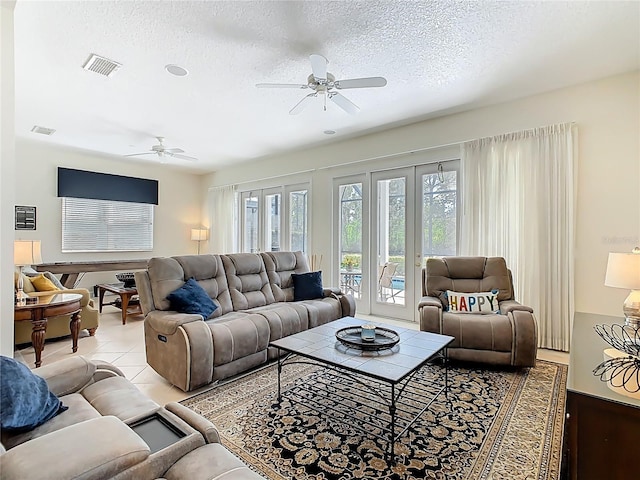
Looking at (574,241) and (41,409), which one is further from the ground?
(574,241)

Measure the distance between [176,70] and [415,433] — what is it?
3.61m

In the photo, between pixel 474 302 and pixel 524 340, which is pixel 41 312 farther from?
pixel 524 340

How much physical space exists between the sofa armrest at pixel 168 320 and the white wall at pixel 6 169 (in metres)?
0.94

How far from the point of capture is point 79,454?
0.95 metres

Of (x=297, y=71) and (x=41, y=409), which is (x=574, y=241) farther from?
(x=41, y=409)

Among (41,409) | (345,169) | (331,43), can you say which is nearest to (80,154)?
(345,169)

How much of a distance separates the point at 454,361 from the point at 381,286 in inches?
81.3

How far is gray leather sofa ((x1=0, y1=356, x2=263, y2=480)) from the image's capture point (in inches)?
36.0

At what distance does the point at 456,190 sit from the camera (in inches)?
174

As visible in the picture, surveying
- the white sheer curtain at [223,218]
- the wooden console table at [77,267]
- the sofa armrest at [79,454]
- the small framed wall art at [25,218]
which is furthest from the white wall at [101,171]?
the sofa armrest at [79,454]

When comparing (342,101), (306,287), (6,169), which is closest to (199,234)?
(306,287)

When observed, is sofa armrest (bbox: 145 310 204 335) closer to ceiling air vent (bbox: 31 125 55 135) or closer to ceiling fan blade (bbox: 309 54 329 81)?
ceiling fan blade (bbox: 309 54 329 81)

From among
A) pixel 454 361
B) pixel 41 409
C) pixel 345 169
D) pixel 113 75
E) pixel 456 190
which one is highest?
pixel 113 75

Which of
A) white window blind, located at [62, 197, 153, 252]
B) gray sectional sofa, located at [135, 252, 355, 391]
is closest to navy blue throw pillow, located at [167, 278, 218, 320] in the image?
gray sectional sofa, located at [135, 252, 355, 391]
